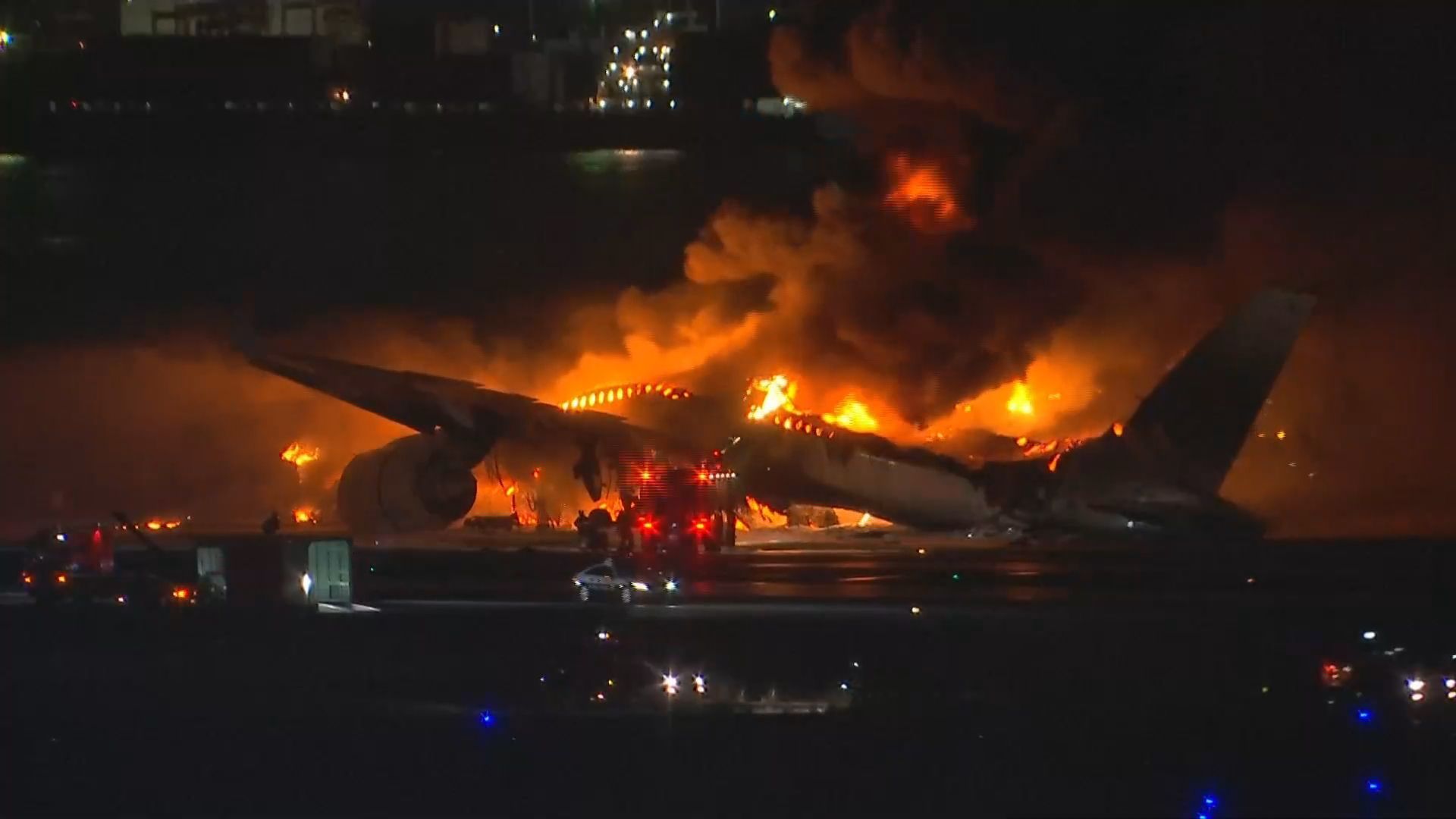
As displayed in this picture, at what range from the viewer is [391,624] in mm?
16594

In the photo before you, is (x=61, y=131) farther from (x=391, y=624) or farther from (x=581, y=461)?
(x=391, y=624)

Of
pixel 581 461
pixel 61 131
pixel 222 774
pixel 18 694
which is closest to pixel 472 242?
pixel 61 131

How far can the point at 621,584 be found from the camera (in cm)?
1916

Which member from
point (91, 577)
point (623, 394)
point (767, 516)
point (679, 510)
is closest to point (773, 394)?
point (767, 516)

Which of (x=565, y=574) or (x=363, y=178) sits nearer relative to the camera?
(x=565, y=574)

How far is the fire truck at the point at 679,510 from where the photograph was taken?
2219 cm

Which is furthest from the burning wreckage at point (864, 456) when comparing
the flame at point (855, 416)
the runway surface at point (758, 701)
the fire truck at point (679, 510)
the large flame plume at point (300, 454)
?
the runway surface at point (758, 701)

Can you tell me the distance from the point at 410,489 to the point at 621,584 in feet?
22.0

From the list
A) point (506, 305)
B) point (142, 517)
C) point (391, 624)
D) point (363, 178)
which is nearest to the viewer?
point (391, 624)

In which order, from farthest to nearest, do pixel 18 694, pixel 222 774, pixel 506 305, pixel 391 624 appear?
pixel 506 305 < pixel 391 624 < pixel 18 694 < pixel 222 774

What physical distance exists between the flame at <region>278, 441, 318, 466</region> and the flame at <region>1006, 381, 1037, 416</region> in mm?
11774

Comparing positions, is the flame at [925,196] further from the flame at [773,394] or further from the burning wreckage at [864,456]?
the burning wreckage at [864,456]

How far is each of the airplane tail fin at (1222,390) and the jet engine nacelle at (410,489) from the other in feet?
31.3

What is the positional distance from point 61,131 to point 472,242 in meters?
14.3
